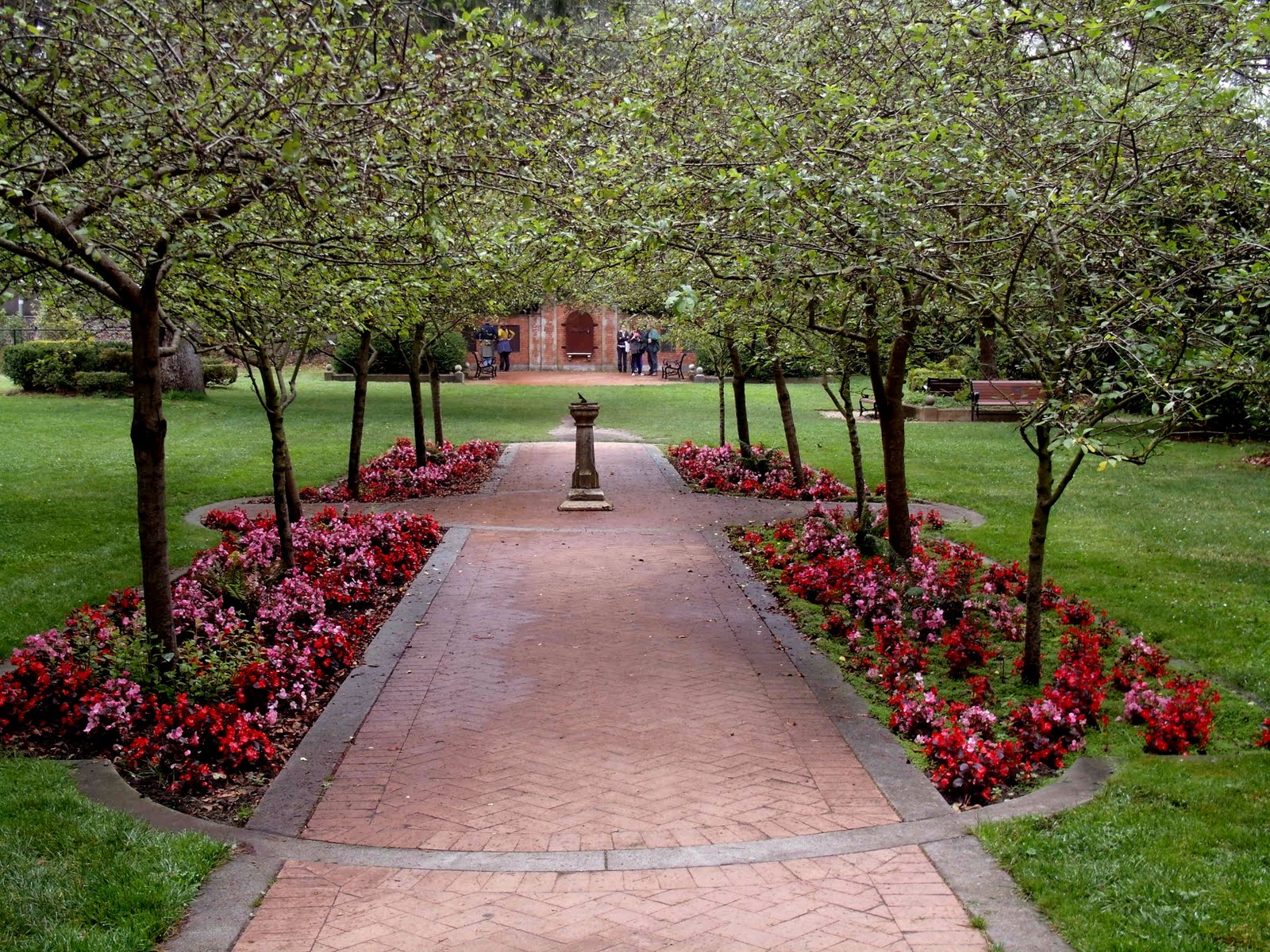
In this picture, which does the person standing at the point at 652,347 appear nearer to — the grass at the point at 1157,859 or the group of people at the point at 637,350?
the group of people at the point at 637,350

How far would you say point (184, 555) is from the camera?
1019 centimetres

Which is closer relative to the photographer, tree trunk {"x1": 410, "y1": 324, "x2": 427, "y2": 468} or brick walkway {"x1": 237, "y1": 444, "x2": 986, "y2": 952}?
brick walkway {"x1": 237, "y1": 444, "x2": 986, "y2": 952}

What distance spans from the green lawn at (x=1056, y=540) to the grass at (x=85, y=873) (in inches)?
5.5

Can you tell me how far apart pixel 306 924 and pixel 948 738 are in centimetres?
328

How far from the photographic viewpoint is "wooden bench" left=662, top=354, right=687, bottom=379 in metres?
38.5

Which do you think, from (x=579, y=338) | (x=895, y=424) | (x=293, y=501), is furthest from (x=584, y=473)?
(x=579, y=338)

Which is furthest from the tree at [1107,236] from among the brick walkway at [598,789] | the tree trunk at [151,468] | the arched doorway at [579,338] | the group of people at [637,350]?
the arched doorway at [579,338]

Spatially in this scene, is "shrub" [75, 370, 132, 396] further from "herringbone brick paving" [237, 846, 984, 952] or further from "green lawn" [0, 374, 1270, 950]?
"herringbone brick paving" [237, 846, 984, 952]

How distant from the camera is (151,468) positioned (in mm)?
6445

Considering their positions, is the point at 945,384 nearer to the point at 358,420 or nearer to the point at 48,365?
the point at 358,420

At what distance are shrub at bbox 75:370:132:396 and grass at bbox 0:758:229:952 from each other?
2265 cm

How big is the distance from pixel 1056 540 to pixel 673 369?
28.3 meters

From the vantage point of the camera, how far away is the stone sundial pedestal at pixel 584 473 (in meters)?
14.0

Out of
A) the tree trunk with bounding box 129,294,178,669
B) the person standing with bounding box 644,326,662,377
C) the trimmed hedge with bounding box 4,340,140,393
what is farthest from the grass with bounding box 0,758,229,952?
the person standing with bounding box 644,326,662,377
